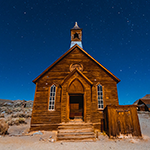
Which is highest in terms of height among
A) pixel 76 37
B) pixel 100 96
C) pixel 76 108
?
pixel 76 37

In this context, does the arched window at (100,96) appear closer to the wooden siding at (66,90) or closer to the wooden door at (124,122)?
the wooden siding at (66,90)

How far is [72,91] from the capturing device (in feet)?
36.0

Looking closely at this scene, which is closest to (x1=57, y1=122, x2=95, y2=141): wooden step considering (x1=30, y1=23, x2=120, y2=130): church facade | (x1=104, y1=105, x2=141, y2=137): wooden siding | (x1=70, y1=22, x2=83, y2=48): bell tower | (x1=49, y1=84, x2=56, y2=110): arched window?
(x1=30, y1=23, x2=120, y2=130): church facade

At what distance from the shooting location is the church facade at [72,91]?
10227 millimetres

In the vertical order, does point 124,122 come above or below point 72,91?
below

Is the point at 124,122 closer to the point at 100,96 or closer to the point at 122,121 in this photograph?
the point at 122,121

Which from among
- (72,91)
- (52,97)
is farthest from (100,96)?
(52,97)

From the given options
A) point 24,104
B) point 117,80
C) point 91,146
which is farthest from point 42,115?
point 24,104

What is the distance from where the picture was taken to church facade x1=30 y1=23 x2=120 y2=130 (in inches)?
403

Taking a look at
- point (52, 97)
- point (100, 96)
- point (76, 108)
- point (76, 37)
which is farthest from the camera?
point (76, 37)

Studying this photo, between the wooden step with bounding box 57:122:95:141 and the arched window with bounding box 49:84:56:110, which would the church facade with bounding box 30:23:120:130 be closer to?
the arched window with bounding box 49:84:56:110

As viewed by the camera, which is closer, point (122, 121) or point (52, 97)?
point (122, 121)

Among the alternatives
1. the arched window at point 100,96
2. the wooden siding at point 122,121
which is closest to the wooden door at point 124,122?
the wooden siding at point 122,121

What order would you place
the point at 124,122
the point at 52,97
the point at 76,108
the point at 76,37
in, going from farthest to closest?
the point at 76,37, the point at 76,108, the point at 52,97, the point at 124,122
